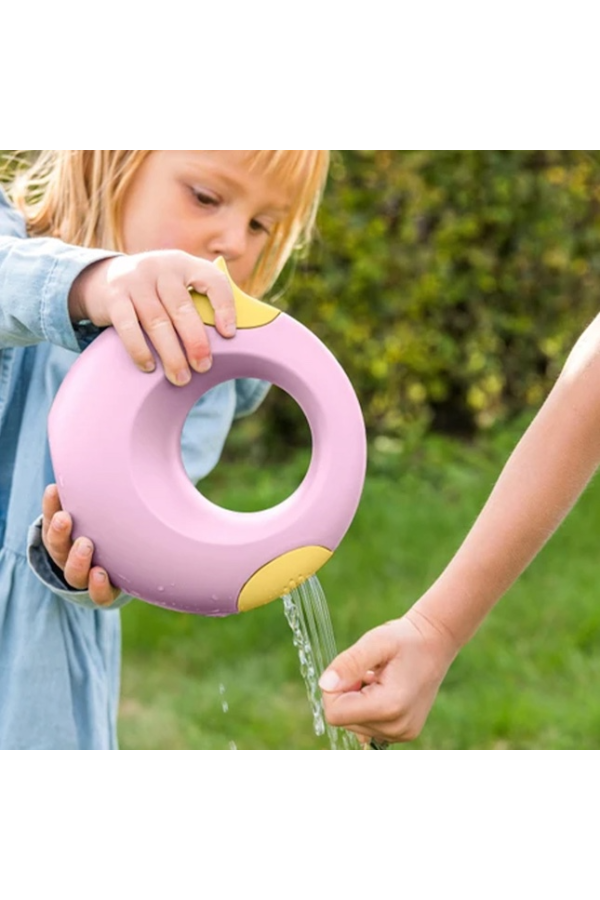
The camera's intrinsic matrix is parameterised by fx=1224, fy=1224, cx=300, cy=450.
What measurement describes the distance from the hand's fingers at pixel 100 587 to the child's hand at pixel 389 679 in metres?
0.29

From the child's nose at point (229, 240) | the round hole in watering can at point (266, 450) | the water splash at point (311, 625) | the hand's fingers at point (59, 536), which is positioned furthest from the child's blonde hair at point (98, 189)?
the round hole in watering can at point (266, 450)

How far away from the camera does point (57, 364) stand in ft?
5.79

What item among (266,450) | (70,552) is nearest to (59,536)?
(70,552)

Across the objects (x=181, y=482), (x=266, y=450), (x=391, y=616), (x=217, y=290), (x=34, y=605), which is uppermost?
(x=217, y=290)

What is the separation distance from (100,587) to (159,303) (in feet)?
1.21

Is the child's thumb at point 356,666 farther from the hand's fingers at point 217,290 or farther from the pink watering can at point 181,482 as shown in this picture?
the hand's fingers at point 217,290

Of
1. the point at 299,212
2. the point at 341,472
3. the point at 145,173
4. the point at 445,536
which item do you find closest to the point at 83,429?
the point at 341,472

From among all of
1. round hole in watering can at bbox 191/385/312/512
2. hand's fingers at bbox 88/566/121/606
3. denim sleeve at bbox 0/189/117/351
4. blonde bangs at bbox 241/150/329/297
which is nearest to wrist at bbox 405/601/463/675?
hand's fingers at bbox 88/566/121/606

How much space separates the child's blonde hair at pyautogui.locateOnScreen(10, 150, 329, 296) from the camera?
1800 millimetres

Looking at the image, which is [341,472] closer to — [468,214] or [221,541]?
[221,541]

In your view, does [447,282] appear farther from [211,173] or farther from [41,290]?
[41,290]

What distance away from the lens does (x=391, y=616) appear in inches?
130

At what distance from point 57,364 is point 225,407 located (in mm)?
350

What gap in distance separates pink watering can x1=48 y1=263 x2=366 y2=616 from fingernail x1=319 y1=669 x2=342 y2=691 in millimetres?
121
